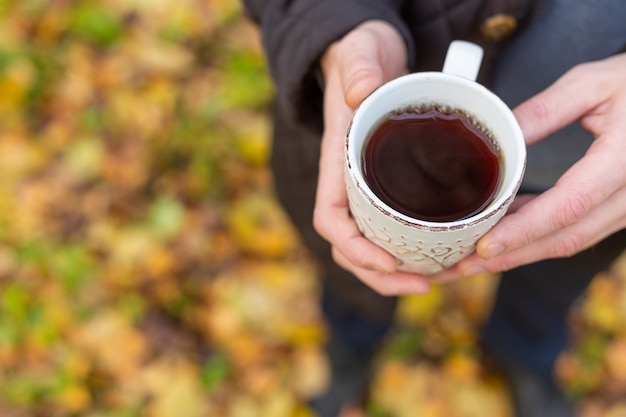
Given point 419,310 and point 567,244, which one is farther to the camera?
point 419,310

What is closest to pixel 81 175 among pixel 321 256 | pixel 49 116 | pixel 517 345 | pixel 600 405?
pixel 49 116

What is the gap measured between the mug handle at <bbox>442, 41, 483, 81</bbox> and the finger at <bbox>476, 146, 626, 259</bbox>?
0.69 feet

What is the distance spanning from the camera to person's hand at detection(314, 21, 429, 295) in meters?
0.96

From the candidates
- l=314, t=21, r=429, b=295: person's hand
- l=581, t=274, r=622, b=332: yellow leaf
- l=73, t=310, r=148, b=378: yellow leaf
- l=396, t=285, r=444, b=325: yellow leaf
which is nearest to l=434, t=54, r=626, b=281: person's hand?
l=314, t=21, r=429, b=295: person's hand

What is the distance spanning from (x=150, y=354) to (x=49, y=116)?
96 centimetres

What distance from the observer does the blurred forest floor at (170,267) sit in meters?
1.86

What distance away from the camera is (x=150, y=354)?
189cm

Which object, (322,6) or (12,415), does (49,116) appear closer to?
(12,415)

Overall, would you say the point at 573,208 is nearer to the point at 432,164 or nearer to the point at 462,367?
the point at 432,164

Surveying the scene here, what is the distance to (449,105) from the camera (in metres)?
0.94

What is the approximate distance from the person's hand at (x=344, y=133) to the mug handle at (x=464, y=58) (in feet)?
0.35

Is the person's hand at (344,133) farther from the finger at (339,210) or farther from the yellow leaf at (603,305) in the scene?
the yellow leaf at (603,305)

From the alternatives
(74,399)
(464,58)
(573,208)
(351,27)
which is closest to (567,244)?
(573,208)

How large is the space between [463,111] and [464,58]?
8cm
